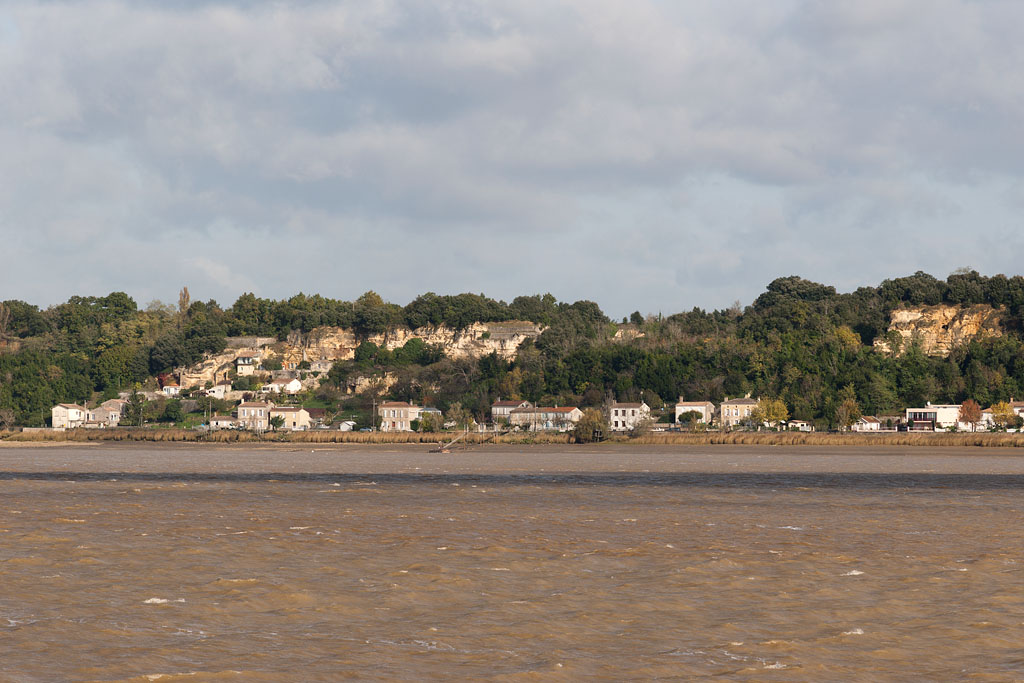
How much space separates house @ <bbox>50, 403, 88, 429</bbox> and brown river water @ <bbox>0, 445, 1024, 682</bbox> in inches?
5365

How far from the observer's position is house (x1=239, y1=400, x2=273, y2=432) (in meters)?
152

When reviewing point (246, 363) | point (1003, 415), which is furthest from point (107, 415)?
point (1003, 415)

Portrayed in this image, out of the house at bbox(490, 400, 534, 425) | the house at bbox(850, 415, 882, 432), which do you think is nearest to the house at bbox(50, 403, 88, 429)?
the house at bbox(490, 400, 534, 425)

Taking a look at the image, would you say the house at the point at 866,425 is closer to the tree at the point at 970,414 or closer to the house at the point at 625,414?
the tree at the point at 970,414

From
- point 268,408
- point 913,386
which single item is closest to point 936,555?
point 913,386

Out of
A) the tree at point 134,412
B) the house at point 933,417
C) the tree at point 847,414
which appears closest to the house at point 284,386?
the tree at point 134,412

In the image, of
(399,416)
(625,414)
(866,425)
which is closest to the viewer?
(866,425)

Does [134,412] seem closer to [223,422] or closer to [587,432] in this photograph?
[223,422]

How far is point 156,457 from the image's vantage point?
7219cm

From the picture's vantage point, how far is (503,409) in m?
142

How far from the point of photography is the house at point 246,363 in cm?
19388

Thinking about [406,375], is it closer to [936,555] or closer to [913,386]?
[913,386]

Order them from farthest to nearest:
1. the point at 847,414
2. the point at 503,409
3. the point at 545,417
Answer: the point at 503,409
the point at 545,417
the point at 847,414

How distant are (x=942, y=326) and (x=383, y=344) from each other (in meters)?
Result: 101
